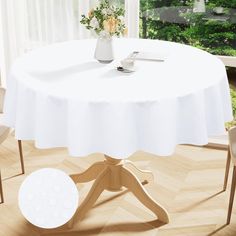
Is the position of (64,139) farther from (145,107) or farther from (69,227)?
(69,227)

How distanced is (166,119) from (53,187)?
796 mm

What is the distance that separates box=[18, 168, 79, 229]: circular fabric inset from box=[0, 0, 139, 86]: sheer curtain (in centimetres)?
150

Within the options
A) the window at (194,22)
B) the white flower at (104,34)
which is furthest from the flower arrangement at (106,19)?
the window at (194,22)

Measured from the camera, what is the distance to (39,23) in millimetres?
3914

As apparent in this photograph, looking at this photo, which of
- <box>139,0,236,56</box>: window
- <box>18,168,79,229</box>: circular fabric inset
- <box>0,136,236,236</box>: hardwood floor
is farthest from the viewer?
<box>139,0,236,56</box>: window

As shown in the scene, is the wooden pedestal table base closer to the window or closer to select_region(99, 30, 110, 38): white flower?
select_region(99, 30, 110, 38): white flower

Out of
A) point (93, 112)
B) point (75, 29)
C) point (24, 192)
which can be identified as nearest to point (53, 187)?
point (24, 192)

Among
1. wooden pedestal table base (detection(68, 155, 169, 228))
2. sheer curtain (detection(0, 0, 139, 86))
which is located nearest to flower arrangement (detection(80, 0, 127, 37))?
wooden pedestal table base (detection(68, 155, 169, 228))

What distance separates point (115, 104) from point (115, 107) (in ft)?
0.05

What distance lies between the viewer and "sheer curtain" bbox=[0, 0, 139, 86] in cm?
371

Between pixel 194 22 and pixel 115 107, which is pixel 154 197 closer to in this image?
pixel 115 107

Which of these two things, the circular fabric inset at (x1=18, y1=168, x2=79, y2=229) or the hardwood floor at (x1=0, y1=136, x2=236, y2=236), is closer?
the circular fabric inset at (x1=18, y1=168, x2=79, y2=229)

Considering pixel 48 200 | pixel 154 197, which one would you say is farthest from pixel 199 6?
pixel 48 200

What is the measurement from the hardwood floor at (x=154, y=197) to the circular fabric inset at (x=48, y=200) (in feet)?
0.24
